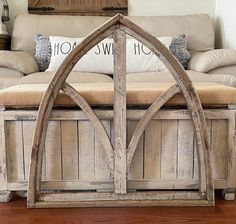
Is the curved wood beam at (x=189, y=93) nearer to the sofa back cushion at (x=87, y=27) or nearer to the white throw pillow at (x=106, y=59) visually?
the white throw pillow at (x=106, y=59)

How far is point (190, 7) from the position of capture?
301 cm

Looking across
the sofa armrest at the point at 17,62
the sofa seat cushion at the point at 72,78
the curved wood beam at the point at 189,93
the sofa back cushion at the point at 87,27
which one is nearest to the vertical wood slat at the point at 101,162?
the curved wood beam at the point at 189,93

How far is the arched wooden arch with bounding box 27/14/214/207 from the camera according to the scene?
117 centimetres

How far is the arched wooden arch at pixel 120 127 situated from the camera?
A: 1.17m

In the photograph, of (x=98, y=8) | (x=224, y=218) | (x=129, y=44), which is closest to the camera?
(x=224, y=218)

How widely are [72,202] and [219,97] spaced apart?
67 centimetres

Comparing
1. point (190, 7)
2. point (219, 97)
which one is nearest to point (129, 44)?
point (190, 7)

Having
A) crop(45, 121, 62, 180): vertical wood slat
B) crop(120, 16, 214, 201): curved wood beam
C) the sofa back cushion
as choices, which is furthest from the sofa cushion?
crop(45, 121, 62, 180): vertical wood slat

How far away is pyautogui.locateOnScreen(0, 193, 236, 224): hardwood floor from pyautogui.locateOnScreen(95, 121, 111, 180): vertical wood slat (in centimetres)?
13

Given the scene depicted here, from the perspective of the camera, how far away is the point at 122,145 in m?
1.23

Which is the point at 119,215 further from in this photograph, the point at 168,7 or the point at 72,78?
the point at 168,7

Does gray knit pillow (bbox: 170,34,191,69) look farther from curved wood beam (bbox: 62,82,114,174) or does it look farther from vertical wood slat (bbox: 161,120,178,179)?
curved wood beam (bbox: 62,82,114,174)

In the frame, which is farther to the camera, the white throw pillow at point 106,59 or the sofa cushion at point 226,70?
the white throw pillow at point 106,59

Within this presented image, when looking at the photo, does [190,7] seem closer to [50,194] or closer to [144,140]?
[144,140]
